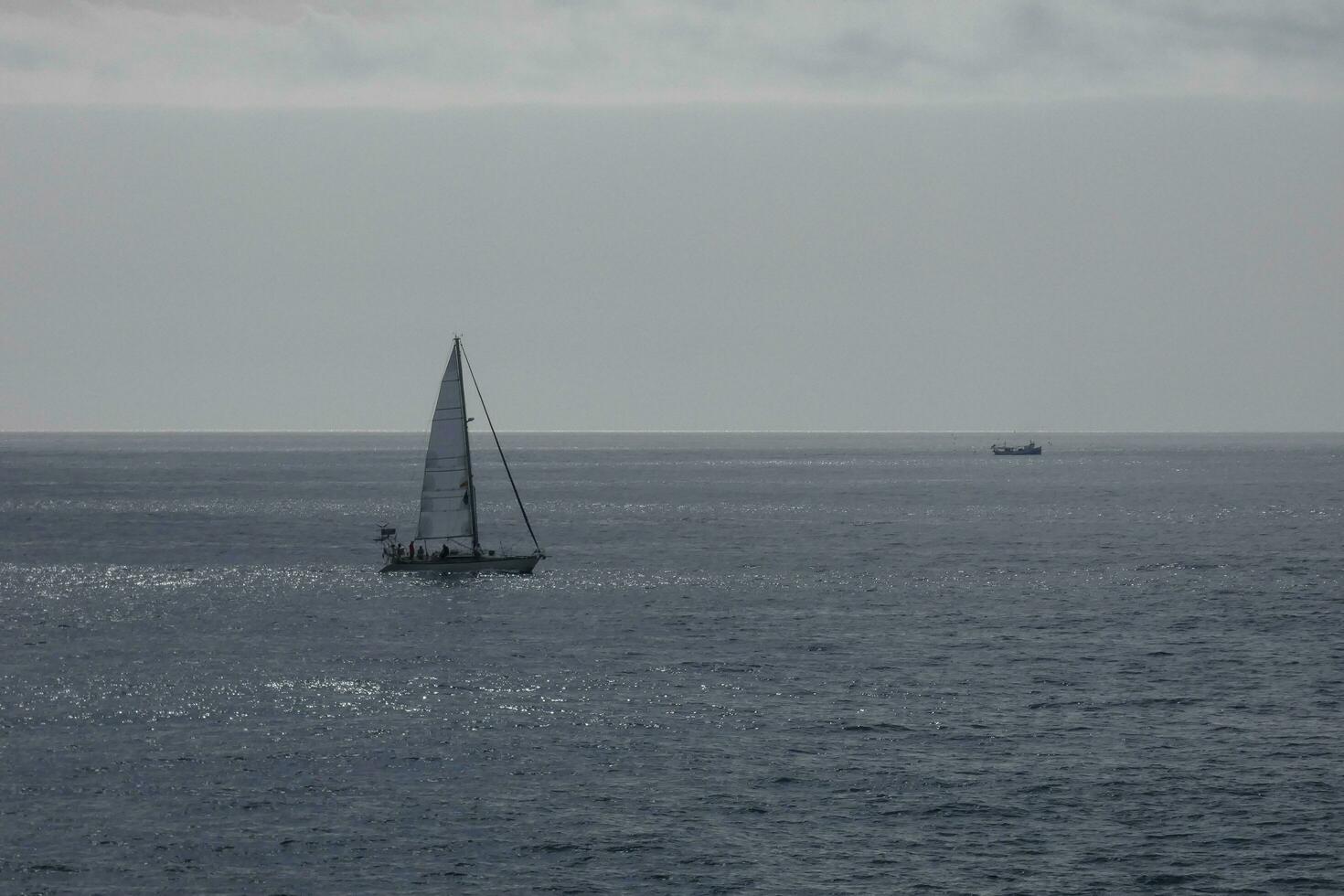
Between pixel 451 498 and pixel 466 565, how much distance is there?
5811 millimetres

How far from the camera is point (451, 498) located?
113500mm

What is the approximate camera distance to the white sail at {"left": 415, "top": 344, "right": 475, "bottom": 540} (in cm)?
11100

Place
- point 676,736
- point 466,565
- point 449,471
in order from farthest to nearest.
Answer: point 466,565 → point 449,471 → point 676,736

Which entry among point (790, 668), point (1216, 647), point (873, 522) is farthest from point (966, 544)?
point (790, 668)

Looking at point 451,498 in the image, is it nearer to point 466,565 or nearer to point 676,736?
point 466,565

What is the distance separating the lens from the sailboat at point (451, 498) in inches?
4373

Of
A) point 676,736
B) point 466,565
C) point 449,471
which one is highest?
point 449,471

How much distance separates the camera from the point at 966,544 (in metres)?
149

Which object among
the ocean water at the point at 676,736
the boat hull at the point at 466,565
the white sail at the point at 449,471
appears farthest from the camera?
the boat hull at the point at 466,565

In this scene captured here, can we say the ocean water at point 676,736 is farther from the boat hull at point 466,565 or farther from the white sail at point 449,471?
the white sail at point 449,471

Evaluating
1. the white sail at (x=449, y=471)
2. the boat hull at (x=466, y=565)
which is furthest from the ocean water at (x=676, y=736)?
the white sail at (x=449, y=471)

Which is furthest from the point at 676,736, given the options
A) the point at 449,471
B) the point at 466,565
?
the point at 466,565

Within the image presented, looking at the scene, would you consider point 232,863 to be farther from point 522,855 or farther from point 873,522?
point 873,522

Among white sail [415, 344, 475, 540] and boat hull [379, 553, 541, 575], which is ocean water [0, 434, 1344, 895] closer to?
boat hull [379, 553, 541, 575]
